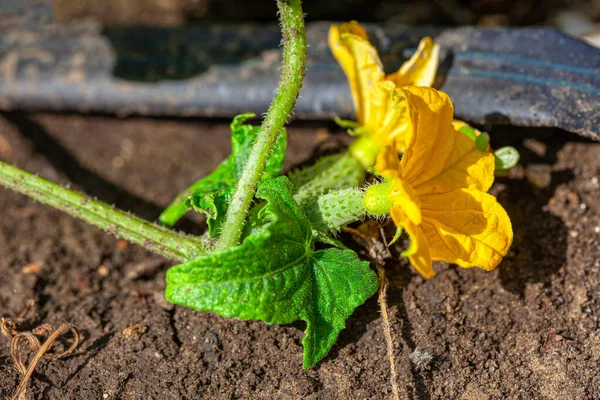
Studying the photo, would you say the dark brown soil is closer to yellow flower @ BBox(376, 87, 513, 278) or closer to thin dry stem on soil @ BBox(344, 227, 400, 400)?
thin dry stem on soil @ BBox(344, 227, 400, 400)

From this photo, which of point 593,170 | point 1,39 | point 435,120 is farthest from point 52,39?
point 593,170

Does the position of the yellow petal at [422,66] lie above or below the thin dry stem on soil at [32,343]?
above

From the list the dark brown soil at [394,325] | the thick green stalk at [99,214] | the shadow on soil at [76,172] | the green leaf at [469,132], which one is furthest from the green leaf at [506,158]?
Answer: the shadow on soil at [76,172]

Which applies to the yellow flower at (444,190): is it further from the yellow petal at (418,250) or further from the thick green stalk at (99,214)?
the thick green stalk at (99,214)

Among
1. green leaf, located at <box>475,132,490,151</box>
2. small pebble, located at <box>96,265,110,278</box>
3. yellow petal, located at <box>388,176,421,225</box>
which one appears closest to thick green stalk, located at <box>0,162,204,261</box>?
small pebble, located at <box>96,265,110,278</box>

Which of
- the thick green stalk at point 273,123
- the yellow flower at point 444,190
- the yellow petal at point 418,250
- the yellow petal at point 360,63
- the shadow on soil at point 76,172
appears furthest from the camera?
the shadow on soil at point 76,172

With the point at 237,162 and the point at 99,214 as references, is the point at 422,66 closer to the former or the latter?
the point at 237,162
